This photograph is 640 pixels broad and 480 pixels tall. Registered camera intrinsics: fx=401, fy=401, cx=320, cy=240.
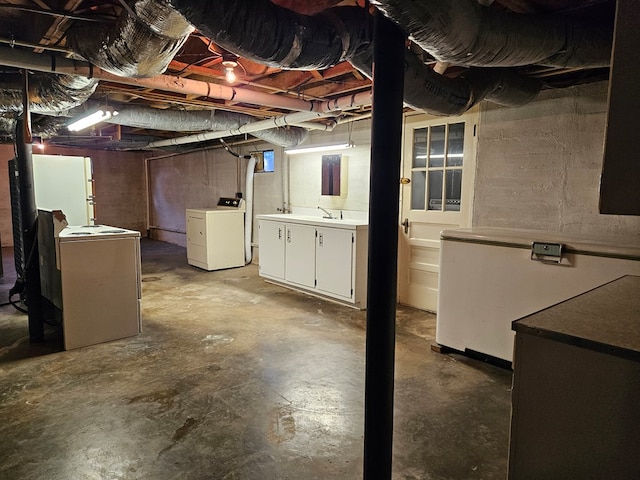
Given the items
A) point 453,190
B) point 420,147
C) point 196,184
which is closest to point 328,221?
point 420,147

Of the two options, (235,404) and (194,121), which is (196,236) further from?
(235,404)

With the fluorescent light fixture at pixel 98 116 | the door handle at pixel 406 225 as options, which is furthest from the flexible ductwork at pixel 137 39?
the door handle at pixel 406 225

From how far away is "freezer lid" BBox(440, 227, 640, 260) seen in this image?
242 cm

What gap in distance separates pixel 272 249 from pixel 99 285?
93.6 inches

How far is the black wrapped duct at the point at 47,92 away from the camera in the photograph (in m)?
3.04

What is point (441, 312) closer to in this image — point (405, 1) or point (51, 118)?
point (405, 1)

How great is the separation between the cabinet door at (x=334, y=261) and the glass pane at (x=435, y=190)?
91cm

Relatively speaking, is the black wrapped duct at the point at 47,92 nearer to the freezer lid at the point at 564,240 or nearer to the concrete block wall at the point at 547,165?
the freezer lid at the point at 564,240

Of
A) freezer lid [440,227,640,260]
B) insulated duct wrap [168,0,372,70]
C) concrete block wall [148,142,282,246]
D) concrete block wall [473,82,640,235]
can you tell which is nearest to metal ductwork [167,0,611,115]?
insulated duct wrap [168,0,372,70]

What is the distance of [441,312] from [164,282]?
3945 mm

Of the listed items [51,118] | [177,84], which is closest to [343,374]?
[177,84]

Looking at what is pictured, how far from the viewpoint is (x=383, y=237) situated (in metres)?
1.50

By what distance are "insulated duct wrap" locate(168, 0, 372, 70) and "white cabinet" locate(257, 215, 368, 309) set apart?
8.22 ft

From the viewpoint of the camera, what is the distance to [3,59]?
8.48ft
